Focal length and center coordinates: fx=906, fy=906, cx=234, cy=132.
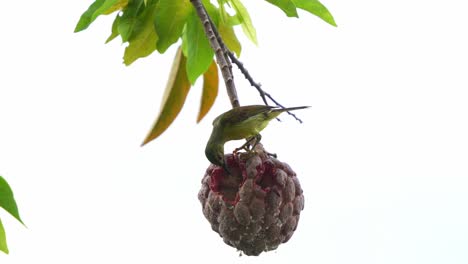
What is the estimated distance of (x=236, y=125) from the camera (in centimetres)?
240

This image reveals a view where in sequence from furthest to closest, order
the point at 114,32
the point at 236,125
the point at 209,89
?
the point at 209,89, the point at 114,32, the point at 236,125

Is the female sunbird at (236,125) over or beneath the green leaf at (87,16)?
beneath

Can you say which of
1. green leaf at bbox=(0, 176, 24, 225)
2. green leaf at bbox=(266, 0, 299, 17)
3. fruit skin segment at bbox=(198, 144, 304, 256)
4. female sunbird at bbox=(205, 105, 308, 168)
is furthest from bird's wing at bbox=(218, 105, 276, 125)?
green leaf at bbox=(0, 176, 24, 225)

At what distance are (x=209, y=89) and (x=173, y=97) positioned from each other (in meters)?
0.16

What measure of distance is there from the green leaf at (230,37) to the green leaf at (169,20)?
219 millimetres

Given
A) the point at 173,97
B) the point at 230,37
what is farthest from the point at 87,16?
the point at 230,37

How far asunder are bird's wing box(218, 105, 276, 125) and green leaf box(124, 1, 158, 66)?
0.57 meters

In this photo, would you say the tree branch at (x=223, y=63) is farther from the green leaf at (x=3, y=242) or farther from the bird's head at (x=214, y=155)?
the green leaf at (x=3, y=242)

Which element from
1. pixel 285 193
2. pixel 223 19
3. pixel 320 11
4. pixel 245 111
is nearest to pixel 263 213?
pixel 285 193

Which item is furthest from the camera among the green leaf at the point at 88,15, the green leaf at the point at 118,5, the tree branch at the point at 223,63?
the green leaf at the point at 118,5

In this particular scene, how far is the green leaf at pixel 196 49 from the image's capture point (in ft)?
9.09

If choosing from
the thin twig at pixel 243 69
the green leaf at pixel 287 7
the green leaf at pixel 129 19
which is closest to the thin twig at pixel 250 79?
the thin twig at pixel 243 69

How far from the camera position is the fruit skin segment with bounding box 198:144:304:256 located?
2.31m

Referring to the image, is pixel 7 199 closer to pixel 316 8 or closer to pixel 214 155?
pixel 214 155
